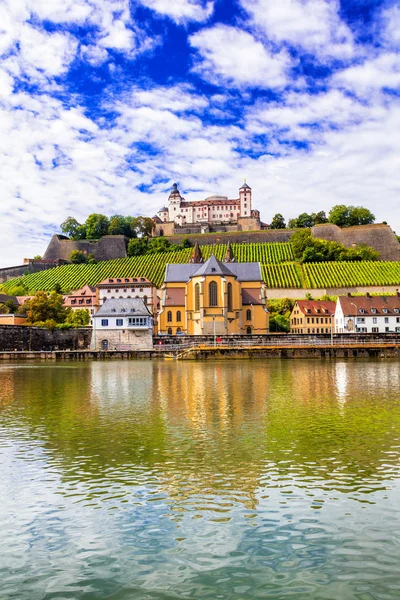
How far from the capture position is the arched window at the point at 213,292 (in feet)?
260

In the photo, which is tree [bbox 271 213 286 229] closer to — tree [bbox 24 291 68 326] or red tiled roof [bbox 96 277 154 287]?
red tiled roof [bbox 96 277 154 287]

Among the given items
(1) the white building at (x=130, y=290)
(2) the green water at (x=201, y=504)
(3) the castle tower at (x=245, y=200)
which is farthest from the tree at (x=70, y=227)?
(2) the green water at (x=201, y=504)

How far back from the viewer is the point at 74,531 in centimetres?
945

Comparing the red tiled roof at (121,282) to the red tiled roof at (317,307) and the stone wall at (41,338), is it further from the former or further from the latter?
the red tiled roof at (317,307)

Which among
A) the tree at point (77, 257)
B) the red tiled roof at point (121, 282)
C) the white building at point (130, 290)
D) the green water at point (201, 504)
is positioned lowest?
the green water at point (201, 504)

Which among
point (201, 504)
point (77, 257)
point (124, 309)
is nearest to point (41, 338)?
point (124, 309)

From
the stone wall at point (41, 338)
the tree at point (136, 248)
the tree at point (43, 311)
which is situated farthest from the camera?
the tree at point (136, 248)

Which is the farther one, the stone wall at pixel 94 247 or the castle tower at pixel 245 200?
the castle tower at pixel 245 200

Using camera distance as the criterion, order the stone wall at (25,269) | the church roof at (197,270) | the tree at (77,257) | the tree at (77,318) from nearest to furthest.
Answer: the tree at (77,318), the church roof at (197,270), the stone wall at (25,269), the tree at (77,257)

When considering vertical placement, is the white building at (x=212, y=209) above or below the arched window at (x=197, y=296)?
above

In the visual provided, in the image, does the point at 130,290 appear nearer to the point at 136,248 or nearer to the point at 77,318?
the point at 77,318

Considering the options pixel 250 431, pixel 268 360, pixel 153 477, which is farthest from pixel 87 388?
pixel 268 360

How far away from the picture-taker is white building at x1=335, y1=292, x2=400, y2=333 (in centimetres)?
8306

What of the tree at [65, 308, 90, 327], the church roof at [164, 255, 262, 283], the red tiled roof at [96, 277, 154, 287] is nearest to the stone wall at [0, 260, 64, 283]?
the red tiled roof at [96, 277, 154, 287]
